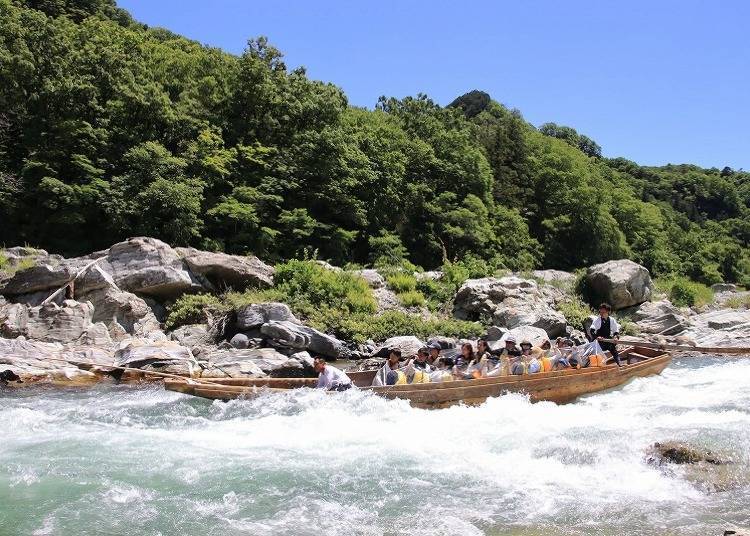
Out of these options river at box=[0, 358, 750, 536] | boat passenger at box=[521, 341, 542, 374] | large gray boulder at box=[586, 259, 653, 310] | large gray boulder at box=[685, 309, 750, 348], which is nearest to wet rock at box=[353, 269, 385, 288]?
large gray boulder at box=[586, 259, 653, 310]

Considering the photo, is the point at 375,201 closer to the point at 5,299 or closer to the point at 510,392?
the point at 5,299

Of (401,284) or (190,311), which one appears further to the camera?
(401,284)

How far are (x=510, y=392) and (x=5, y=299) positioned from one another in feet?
50.9

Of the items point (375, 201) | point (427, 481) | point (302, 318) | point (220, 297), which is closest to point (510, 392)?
point (427, 481)

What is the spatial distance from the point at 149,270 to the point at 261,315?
14.2 ft

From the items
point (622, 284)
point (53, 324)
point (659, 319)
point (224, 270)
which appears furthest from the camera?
point (622, 284)

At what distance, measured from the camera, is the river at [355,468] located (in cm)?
624

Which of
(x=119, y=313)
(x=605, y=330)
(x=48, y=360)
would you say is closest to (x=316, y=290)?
(x=119, y=313)

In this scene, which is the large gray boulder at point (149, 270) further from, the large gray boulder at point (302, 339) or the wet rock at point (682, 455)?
the wet rock at point (682, 455)

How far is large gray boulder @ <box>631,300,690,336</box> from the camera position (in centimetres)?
2603

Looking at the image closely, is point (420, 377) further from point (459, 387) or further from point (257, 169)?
point (257, 169)

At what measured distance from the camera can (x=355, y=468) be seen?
7984 mm

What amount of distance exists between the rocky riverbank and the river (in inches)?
146

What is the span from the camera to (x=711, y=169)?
91.4 meters
